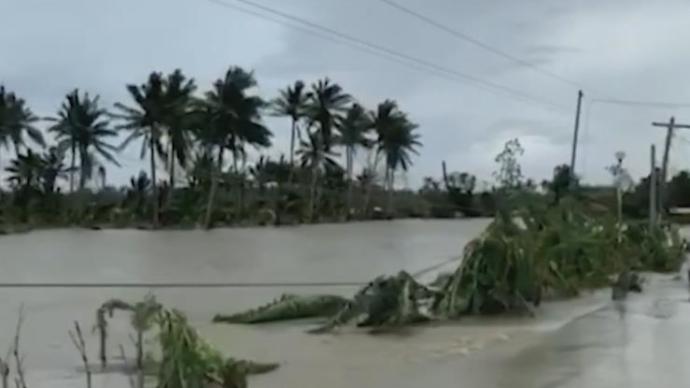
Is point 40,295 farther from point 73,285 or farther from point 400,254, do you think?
point 400,254

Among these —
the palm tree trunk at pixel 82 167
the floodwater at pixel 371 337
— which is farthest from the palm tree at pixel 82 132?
the floodwater at pixel 371 337

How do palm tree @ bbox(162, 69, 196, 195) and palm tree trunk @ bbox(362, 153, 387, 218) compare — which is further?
palm tree trunk @ bbox(362, 153, 387, 218)

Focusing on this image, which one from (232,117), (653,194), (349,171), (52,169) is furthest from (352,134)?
(653,194)

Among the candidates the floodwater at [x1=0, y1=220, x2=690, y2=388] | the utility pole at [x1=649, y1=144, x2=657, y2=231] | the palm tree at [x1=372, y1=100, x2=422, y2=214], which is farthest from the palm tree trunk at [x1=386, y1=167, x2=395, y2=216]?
the floodwater at [x1=0, y1=220, x2=690, y2=388]

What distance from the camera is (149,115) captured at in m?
47.0

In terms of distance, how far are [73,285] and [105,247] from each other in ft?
37.4

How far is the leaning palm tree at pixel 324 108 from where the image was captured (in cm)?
5353

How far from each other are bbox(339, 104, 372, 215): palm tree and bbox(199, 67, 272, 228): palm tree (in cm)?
662

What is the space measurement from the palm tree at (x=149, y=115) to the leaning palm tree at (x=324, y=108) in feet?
28.0

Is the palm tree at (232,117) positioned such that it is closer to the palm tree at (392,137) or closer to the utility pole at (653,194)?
the palm tree at (392,137)

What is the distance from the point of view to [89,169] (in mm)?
51344

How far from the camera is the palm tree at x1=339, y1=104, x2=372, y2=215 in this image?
5606cm

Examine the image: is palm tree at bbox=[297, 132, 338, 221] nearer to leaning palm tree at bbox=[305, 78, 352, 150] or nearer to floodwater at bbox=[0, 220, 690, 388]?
leaning palm tree at bbox=[305, 78, 352, 150]

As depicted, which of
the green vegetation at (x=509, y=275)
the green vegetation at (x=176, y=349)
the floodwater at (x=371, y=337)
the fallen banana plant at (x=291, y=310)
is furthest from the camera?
the fallen banana plant at (x=291, y=310)
